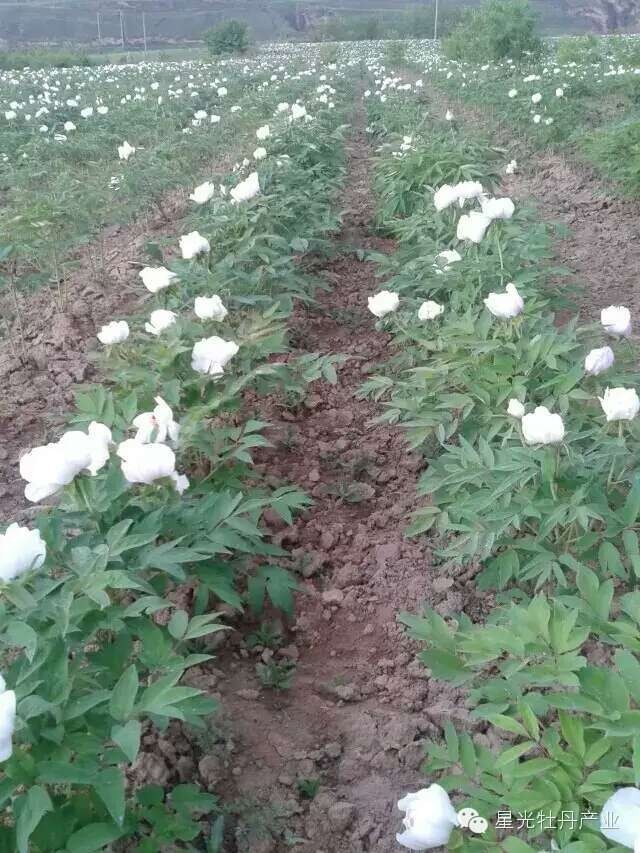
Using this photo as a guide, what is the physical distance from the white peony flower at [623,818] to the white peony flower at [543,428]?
0.94 m

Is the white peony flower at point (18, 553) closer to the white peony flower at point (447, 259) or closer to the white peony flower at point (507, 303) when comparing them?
the white peony flower at point (507, 303)

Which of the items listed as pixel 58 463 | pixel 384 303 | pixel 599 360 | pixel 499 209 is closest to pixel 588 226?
pixel 499 209

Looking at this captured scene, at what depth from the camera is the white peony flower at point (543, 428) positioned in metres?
1.84

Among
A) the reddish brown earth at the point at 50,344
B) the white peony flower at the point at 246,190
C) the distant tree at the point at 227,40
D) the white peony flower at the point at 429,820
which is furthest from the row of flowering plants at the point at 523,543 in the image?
the distant tree at the point at 227,40

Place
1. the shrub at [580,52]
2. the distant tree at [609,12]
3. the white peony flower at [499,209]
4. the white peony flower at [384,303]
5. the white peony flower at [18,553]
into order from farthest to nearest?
the distant tree at [609,12] < the shrub at [580,52] < the white peony flower at [499,209] < the white peony flower at [384,303] < the white peony flower at [18,553]

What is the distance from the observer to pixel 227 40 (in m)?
27.1

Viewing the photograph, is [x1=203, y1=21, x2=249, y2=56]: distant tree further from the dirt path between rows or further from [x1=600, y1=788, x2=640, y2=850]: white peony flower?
[x1=600, y1=788, x2=640, y2=850]: white peony flower

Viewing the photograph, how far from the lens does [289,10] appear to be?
39375 millimetres

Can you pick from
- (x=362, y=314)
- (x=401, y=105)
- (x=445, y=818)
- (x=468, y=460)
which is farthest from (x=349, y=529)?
(x=401, y=105)

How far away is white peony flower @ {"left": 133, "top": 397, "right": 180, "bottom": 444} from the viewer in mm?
1825

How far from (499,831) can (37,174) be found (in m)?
5.76

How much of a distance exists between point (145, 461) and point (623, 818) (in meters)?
1.13

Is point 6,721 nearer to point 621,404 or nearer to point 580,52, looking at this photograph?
point 621,404

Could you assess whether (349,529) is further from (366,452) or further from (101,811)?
(101,811)
